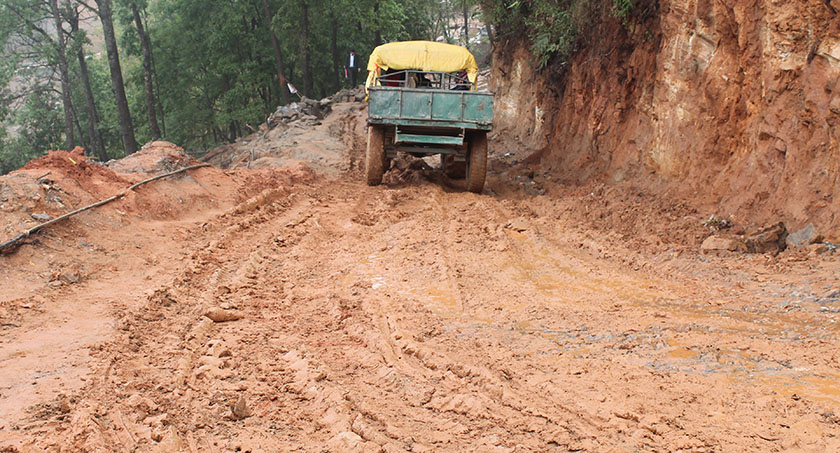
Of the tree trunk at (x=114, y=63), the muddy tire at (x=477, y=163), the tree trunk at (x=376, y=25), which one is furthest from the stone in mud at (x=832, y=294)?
the tree trunk at (x=376, y=25)

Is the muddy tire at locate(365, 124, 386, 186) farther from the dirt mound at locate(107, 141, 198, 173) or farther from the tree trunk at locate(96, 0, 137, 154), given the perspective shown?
the tree trunk at locate(96, 0, 137, 154)

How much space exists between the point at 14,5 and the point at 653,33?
966 inches

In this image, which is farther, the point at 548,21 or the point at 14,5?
the point at 14,5

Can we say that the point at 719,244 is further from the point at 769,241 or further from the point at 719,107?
the point at 719,107

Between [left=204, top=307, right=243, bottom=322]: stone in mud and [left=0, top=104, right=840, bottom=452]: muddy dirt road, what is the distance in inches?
1.3

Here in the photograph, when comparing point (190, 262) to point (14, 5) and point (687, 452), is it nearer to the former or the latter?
point (687, 452)

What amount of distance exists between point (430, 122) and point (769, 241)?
6.34 m

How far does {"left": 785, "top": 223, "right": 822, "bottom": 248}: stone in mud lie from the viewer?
21.5 ft

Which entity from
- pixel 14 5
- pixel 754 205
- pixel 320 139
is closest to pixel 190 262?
pixel 754 205

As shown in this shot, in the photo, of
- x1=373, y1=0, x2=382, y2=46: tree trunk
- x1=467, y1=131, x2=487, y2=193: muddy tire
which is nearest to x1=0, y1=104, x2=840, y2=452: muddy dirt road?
x1=467, y1=131, x2=487, y2=193: muddy tire

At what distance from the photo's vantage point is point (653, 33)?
433 inches

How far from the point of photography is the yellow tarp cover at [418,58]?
13070 mm

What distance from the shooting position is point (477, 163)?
12.0 meters

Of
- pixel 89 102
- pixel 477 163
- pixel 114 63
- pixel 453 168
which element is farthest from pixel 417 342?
pixel 89 102
